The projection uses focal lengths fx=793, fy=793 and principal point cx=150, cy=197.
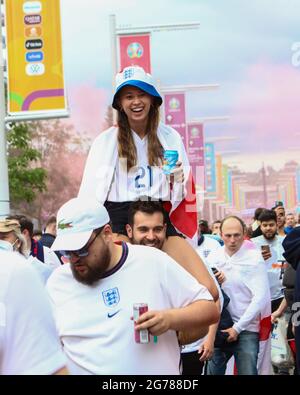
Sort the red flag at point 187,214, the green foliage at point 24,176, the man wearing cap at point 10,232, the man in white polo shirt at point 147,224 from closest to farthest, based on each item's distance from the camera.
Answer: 1. the man in white polo shirt at point 147,224
2. the red flag at point 187,214
3. the man wearing cap at point 10,232
4. the green foliage at point 24,176

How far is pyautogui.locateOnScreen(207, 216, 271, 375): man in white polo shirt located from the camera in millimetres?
7820

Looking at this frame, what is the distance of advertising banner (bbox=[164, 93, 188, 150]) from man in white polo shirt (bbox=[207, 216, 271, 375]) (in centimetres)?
1292

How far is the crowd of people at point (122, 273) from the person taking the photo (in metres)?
2.77

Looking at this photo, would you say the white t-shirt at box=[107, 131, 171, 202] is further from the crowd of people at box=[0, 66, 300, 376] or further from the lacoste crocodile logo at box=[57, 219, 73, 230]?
the lacoste crocodile logo at box=[57, 219, 73, 230]

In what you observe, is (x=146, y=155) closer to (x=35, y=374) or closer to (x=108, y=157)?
(x=108, y=157)

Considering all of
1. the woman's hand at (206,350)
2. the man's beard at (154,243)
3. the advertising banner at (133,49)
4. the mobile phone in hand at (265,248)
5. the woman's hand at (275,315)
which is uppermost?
the advertising banner at (133,49)

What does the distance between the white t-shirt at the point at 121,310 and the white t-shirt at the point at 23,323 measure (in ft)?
3.78

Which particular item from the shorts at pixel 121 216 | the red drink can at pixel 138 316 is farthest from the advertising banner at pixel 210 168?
the red drink can at pixel 138 316

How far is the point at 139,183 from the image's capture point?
16.6 feet

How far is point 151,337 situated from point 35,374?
1145 millimetres

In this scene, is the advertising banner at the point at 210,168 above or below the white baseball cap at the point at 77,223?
above

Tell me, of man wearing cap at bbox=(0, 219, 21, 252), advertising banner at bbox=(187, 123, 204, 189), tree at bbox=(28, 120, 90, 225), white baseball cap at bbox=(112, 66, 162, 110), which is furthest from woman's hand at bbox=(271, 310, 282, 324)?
tree at bbox=(28, 120, 90, 225)

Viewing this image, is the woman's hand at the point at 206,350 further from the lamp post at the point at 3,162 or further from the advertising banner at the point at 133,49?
the advertising banner at the point at 133,49

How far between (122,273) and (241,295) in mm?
4258
